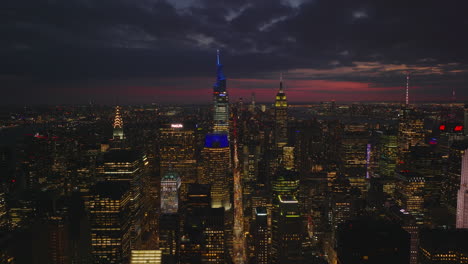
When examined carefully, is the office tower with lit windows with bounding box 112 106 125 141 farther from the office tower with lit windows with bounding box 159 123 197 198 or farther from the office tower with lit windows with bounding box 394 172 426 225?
the office tower with lit windows with bounding box 394 172 426 225

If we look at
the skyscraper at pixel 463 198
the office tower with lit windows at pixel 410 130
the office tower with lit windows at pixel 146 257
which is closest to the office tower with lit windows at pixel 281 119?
the office tower with lit windows at pixel 410 130

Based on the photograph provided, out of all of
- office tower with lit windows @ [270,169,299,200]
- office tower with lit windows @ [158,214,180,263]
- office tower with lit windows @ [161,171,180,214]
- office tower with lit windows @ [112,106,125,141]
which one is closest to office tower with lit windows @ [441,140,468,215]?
office tower with lit windows @ [270,169,299,200]

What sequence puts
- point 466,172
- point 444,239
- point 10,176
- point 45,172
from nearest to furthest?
point 444,239
point 10,176
point 466,172
point 45,172

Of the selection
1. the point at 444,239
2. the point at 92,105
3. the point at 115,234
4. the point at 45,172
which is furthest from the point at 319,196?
the point at 45,172

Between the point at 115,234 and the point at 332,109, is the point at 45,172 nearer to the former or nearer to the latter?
→ the point at 115,234

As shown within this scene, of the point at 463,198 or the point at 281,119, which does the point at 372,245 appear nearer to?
the point at 463,198

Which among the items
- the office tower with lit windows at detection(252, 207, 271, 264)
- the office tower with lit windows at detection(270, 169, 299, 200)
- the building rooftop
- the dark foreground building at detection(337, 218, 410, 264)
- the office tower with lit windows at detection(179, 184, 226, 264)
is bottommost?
the office tower with lit windows at detection(252, 207, 271, 264)
